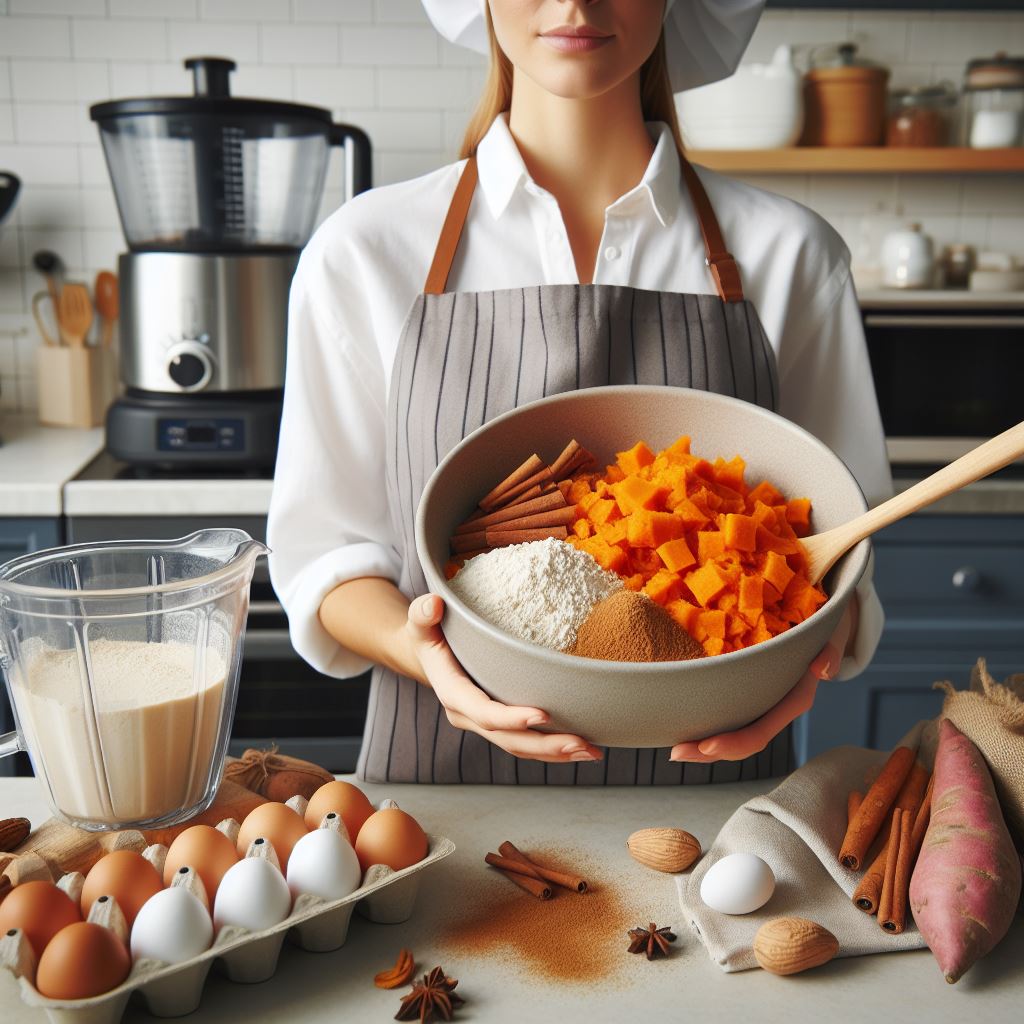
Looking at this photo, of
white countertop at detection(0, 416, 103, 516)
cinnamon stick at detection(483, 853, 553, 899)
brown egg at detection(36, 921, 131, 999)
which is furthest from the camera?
white countertop at detection(0, 416, 103, 516)

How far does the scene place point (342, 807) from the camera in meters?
0.89

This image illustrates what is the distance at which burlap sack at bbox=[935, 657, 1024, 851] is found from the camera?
90 cm

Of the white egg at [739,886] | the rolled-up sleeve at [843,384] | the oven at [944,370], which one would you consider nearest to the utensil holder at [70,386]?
the oven at [944,370]

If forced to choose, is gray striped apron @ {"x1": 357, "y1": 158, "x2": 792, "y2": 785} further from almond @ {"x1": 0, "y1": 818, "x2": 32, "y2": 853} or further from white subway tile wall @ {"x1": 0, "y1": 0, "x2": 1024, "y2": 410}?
white subway tile wall @ {"x1": 0, "y1": 0, "x2": 1024, "y2": 410}

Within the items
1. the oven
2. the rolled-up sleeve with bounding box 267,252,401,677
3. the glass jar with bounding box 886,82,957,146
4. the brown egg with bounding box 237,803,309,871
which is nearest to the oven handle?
the oven

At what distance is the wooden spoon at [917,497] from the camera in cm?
77

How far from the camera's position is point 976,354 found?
2324 millimetres

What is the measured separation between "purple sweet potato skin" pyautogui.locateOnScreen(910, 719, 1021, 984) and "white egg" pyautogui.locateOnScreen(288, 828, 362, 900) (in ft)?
1.31

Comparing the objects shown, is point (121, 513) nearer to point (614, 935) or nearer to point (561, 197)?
point (561, 197)

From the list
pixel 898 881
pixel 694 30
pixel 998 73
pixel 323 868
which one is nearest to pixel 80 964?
pixel 323 868

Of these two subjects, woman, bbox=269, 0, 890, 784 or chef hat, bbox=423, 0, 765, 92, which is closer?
woman, bbox=269, 0, 890, 784

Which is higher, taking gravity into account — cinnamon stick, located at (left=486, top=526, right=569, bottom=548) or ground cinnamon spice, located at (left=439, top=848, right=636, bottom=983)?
cinnamon stick, located at (left=486, top=526, right=569, bottom=548)

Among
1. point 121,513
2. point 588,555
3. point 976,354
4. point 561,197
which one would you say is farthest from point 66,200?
point 588,555

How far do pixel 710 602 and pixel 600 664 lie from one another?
14cm
